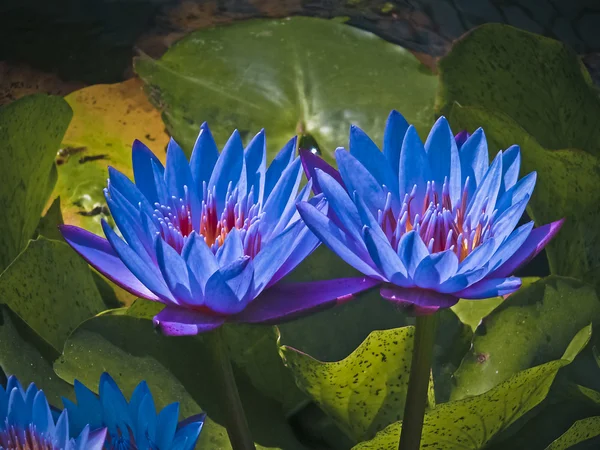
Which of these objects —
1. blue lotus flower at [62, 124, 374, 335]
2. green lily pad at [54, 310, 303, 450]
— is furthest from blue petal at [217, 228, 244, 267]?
green lily pad at [54, 310, 303, 450]

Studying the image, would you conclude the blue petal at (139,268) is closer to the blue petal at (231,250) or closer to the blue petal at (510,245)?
the blue petal at (231,250)

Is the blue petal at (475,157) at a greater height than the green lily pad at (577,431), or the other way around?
the blue petal at (475,157)

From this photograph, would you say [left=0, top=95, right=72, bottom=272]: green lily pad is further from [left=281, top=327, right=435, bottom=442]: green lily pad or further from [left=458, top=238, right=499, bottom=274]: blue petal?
[left=458, top=238, right=499, bottom=274]: blue petal

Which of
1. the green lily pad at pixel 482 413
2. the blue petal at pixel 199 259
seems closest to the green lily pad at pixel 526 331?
the green lily pad at pixel 482 413

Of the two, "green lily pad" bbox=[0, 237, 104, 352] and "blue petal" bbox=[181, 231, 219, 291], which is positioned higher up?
"blue petal" bbox=[181, 231, 219, 291]

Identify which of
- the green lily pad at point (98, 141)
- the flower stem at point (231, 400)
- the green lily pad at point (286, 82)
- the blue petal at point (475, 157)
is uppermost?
the blue petal at point (475, 157)

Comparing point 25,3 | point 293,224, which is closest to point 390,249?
point 293,224
